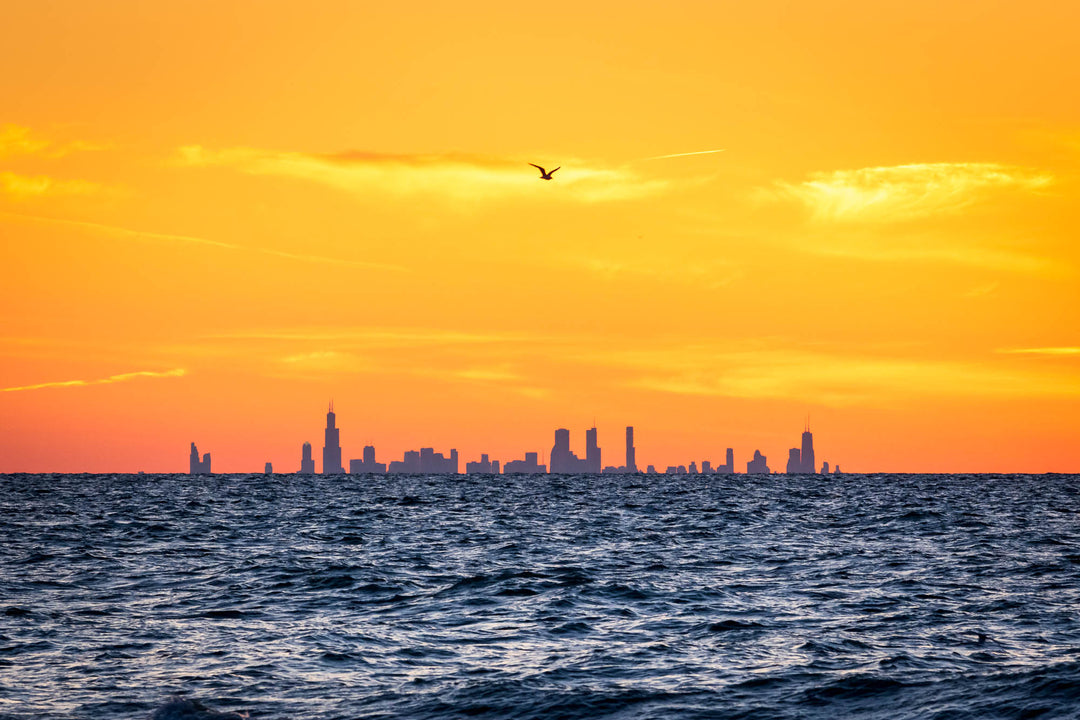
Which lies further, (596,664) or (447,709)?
(596,664)

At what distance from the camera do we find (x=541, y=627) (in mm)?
28953

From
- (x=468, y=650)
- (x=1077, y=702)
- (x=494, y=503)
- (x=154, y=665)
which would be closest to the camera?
(x=1077, y=702)

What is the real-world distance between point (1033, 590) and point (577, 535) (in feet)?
101

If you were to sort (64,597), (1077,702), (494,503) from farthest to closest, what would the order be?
(494,503)
(64,597)
(1077,702)

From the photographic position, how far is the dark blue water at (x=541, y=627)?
21.0m

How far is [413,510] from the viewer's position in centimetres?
9556

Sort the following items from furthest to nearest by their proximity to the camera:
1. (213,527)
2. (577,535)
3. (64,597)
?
(213,527) < (577,535) < (64,597)

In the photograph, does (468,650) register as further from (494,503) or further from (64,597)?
(494,503)

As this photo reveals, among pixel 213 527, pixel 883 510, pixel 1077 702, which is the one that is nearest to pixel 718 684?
pixel 1077 702

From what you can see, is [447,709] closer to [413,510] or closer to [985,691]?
[985,691]

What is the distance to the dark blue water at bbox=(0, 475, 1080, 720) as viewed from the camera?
2102 cm

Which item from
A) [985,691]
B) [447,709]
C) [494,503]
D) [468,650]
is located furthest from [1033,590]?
[494,503]

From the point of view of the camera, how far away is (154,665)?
23.8m

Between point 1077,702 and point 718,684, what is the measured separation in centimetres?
689
